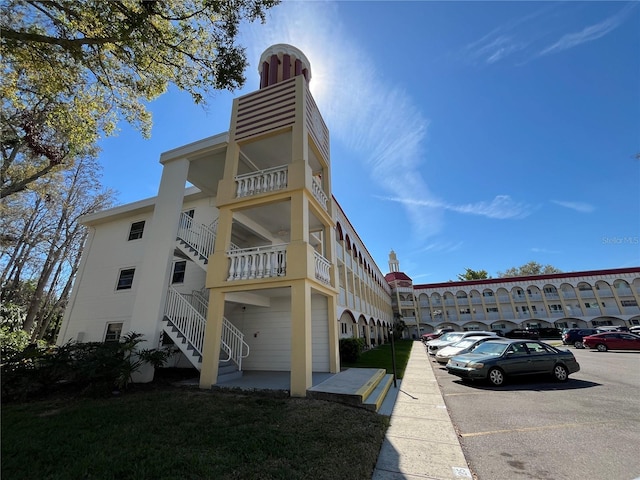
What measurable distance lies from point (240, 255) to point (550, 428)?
320 inches

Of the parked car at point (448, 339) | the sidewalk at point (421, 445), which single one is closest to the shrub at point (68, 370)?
the sidewalk at point (421, 445)

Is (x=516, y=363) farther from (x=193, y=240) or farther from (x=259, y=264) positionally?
(x=193, y=240)

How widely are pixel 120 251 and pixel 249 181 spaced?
29.9ft

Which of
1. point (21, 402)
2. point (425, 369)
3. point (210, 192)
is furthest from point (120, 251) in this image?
point (425, 369)

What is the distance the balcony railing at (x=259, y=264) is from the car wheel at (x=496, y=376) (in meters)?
7.32

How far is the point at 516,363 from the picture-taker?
28.2 ft

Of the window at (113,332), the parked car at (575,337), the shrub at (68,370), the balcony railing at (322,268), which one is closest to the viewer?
the shrub at (68,370)

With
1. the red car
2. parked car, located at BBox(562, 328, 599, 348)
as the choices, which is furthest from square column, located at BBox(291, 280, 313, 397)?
parked car, located at BBox(562, 328, 599, 348)

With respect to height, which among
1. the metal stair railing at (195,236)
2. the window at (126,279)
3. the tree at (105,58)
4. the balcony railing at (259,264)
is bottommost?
the balcony railing at (259,264)

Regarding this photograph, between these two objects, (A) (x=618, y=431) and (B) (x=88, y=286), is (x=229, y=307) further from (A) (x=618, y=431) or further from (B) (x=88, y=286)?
(A) (x=618, y=431)

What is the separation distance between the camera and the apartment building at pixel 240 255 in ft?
26.1

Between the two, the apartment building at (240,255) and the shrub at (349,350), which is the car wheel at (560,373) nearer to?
the apartment building at (240,255)

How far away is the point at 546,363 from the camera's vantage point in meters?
8.76

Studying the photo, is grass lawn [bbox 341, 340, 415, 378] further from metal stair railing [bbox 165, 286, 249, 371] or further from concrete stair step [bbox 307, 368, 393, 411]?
metal stair railing [bbox 165, 286, 249, 371]
